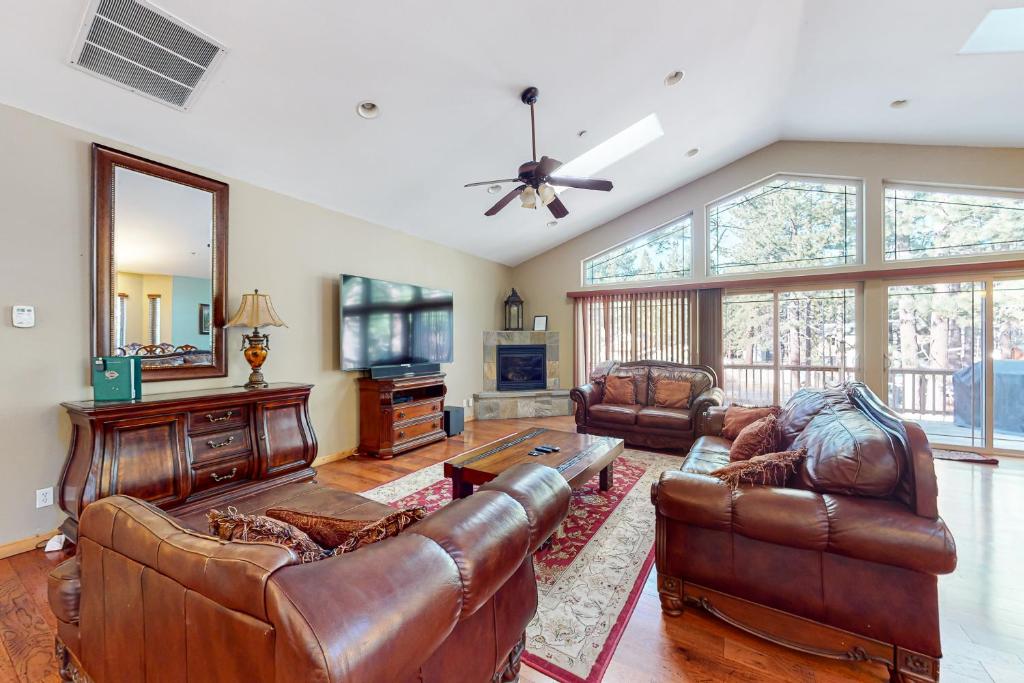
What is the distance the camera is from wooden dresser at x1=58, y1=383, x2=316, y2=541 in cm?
230

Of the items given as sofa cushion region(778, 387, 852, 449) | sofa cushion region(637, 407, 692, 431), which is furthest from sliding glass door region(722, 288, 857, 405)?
sofa cushion region(778, 387, 852, 449)

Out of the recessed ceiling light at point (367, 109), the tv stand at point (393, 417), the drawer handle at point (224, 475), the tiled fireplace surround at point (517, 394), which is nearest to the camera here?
the drawer handle at point (224, 475)

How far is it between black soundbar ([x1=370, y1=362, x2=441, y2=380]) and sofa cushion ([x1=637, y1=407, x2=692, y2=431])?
8.24ft

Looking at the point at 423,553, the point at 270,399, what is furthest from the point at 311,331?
the point at 423,553

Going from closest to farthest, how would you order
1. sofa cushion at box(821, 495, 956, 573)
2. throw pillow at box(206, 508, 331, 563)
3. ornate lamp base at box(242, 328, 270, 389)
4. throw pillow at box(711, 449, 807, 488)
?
1. throw pillow at box(206, 508, 331, 563)
2. sofa cushion at box(821, 495, 956, 573)
3. throw pillow at box(711, 449, 807, 488)
4. ornate lamp base at box(242, 328, 270, 389)

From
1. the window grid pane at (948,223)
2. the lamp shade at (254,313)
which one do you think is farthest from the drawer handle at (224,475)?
the window grid pane at (948,223)

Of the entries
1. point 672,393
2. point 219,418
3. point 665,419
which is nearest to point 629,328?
point 672,393

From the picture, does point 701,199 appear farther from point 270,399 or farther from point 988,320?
point 270,399

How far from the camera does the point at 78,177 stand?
8.36ft

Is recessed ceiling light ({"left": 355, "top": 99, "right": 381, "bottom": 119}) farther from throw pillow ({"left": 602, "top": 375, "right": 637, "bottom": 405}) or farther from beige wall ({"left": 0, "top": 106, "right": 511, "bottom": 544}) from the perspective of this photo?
throw pillow ({"left": 602, "top": 375, "right": 637, "bottom": 405})

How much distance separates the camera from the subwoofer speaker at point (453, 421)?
5059mm

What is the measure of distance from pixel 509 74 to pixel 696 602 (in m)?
3.40

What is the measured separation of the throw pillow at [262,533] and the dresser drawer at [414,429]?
3326 mm

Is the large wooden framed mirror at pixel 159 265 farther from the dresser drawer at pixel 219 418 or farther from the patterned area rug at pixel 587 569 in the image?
the patterned area rug at pixel 587 569
